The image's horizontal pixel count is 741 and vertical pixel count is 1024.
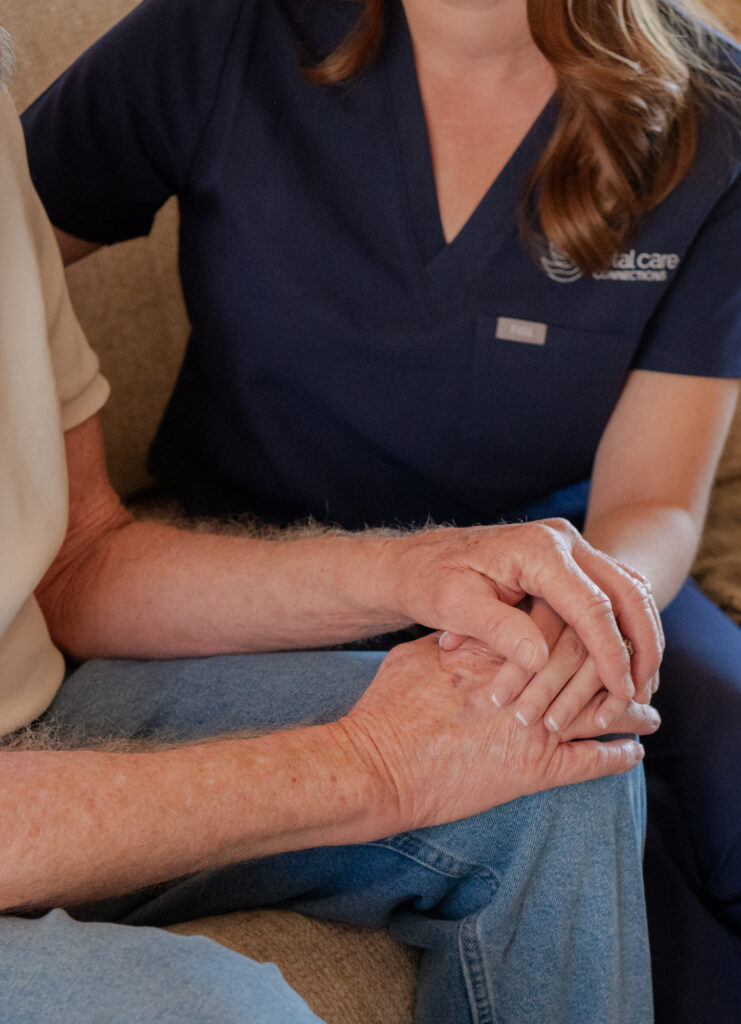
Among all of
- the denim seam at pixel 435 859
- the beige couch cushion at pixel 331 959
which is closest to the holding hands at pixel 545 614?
the denim seam at pixel 435 859

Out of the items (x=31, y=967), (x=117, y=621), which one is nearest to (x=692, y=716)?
(x=117, y=621)

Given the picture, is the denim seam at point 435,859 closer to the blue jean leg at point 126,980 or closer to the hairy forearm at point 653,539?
the blue jean leg at point 126,980

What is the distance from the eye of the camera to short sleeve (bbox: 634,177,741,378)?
1.07 m

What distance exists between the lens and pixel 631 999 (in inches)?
30.9

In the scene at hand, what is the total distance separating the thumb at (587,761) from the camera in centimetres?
80

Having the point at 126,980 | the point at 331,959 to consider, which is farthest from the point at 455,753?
the point at 126,980

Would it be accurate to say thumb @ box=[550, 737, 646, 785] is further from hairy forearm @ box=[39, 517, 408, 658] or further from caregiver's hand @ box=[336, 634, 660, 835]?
hairy forearm @ box=[39, 517, 408, 658]

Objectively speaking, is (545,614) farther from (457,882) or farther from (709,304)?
(709,304)

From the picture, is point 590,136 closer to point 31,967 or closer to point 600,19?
point 600,19

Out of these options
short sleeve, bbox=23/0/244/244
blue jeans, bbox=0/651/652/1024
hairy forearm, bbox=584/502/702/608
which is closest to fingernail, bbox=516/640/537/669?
blue jeans, bbox=0/651/652/1024

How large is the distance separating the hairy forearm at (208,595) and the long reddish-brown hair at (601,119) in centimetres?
39

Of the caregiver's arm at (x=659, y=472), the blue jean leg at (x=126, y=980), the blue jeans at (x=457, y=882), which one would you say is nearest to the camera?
the blue jean leg at (x=126, y=980)

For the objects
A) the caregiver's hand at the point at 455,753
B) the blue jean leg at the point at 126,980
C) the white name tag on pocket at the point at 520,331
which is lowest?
→ the caregiver's hand at the point at 455,753

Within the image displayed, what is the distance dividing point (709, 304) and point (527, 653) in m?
0.49
